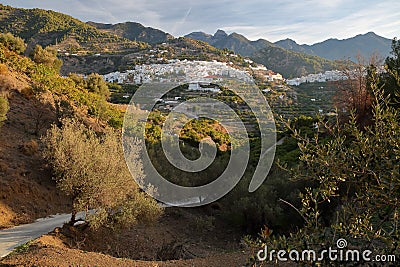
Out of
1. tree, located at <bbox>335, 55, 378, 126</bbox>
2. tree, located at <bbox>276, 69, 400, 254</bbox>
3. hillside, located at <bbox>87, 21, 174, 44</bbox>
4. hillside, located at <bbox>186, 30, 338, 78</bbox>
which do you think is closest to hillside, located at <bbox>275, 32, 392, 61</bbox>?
hillside, located at <bbox>186, 30, 338, 78</bbox>

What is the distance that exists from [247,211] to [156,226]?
336 cm

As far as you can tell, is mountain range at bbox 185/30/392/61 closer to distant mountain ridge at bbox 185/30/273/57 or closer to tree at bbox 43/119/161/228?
distant mountain ridge at bbox 185/30/273/57

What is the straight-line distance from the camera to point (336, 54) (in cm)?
12812

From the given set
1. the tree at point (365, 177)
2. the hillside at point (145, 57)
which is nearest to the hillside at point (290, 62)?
the hillside at point (145, 57)

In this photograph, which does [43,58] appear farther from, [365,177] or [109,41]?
[109,41]

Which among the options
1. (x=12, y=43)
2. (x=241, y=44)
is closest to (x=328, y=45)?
(x=241, y=44)

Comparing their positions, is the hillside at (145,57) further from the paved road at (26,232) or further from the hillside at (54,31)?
the paved road at (26,232)

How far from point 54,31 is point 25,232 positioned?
231 ft

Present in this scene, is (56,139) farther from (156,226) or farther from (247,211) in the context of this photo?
(247,211)

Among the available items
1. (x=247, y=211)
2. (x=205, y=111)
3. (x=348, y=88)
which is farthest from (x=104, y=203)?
(x=205, y=111)

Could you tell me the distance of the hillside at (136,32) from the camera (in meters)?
102

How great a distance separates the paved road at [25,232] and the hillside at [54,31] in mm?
56419

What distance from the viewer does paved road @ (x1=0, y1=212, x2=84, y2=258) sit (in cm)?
795

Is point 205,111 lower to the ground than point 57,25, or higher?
lower
